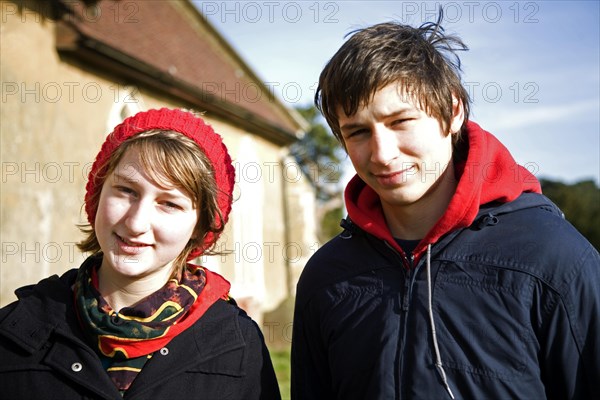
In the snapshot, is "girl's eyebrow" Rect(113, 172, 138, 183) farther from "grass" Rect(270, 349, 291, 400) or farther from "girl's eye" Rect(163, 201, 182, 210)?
"grass" Rect(270, 349, 291, 400)

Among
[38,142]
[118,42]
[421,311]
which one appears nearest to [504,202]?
[421,311]

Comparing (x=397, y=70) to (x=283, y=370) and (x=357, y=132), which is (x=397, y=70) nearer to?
(x=357, y=132)

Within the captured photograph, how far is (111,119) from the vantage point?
30.2ft

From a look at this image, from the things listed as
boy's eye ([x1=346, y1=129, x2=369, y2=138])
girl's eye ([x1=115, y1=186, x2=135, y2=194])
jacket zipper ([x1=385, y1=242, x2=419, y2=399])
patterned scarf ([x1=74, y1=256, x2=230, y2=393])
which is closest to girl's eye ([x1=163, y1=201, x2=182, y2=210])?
girl's eye ([x1=115, y1=186, x2=135, y2=194])

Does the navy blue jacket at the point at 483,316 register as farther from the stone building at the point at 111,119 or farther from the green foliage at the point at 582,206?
the green foliage at the point at 582,206

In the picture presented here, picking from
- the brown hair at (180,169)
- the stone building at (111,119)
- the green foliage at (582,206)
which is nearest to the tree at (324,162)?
the green foliage at (582,206)

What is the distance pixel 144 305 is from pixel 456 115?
1.43m

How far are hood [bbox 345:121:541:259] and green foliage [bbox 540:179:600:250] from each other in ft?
69.0

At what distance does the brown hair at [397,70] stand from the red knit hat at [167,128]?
1.67 feet

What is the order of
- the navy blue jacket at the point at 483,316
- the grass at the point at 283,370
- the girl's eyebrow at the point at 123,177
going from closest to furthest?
1. the navy blue jacket at the point at 483,316
2. the girl's eyebrow at the point at 123,177
3. the grass at the point at 283,370

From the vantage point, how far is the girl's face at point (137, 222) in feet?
7.48

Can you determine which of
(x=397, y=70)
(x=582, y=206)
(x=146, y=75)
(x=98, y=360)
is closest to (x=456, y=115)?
(x=397, y=70)

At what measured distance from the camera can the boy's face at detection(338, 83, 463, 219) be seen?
2.20 m

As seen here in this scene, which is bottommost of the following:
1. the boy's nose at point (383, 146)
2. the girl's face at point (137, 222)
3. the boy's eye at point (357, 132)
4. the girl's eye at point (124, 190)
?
the girl's face at point (137, 222)
